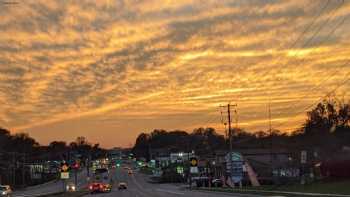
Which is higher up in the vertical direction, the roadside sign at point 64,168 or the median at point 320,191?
the roadside sign at point 64,168

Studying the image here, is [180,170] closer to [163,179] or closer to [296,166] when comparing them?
[163,179]

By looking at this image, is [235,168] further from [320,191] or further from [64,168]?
[320,191]

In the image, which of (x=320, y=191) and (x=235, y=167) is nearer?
(x=320, y=191)

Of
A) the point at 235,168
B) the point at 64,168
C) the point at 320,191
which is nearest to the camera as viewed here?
the point at 320,191

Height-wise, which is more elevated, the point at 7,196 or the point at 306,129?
the point at 306,129

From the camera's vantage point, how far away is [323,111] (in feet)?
448

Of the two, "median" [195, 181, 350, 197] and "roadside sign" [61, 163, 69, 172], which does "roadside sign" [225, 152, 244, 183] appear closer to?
"roadside sign" [61, 163, 69, 172]

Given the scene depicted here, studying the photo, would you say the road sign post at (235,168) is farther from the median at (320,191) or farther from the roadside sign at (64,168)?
the median at (320,191)

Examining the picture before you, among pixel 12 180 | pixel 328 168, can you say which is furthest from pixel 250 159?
pixel 328 168

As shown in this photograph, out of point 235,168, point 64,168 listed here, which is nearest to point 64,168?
point 64,168

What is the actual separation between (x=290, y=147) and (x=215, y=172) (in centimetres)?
2892

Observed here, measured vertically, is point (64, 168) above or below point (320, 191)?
above

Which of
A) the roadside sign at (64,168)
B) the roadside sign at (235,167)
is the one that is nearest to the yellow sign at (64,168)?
the roadside sign at (64,168)

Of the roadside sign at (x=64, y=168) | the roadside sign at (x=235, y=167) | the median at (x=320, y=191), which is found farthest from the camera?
the roadside sign at (x=235, y=167)
